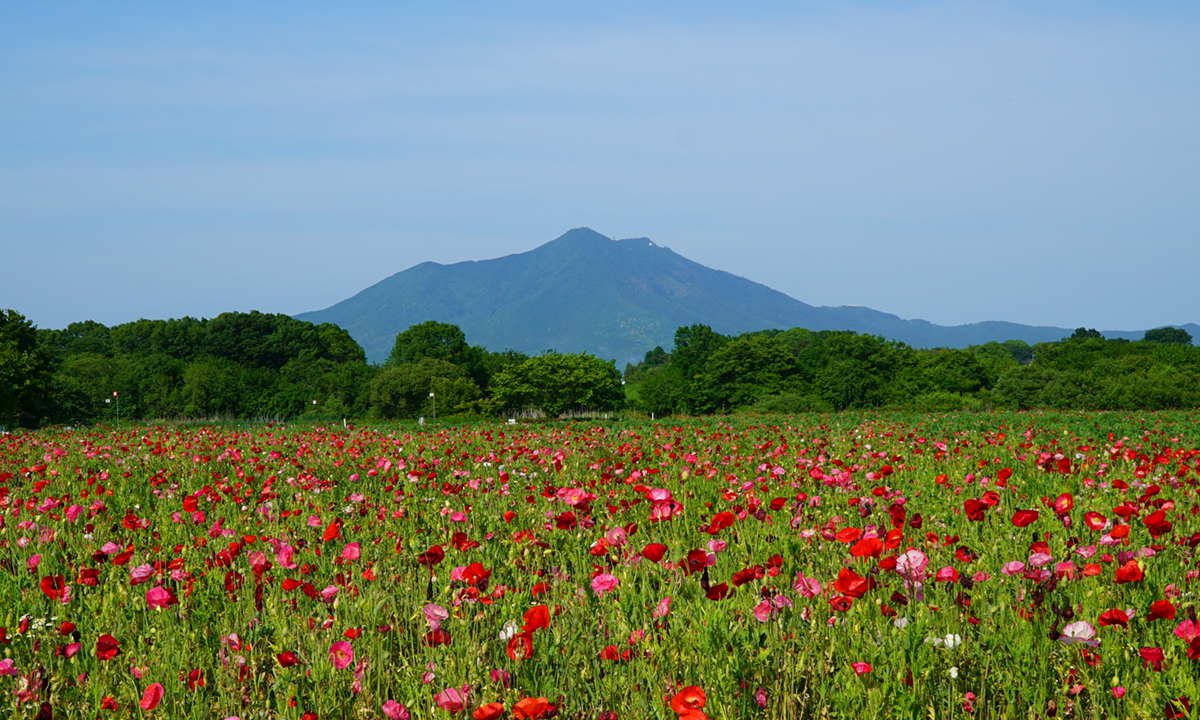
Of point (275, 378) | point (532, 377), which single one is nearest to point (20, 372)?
point (532, 377)

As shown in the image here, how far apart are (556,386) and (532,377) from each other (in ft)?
7.97

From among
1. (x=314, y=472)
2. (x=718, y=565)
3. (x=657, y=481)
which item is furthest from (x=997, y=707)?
(x=314, y=472)

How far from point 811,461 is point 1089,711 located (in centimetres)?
496

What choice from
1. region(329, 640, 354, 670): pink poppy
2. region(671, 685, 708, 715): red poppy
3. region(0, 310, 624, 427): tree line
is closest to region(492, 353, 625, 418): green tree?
region(0, 310, 624, 427): tree line

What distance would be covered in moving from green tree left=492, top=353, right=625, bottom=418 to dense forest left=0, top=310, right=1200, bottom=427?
0.43ft

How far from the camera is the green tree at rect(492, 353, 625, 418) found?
230 ft

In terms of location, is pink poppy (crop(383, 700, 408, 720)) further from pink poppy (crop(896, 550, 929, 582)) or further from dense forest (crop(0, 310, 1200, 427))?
dense forest (crop(0, 310, 1200, 427))

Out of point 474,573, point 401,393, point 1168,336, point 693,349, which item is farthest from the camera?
point 1168,336

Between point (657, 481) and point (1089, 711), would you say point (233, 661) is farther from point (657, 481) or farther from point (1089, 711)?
point (657, 481)

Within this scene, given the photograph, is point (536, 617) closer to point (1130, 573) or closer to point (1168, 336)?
point (1130, 573)

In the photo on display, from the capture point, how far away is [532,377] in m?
70.8

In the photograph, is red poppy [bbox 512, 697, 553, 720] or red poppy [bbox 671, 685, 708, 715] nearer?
red poppy [bbox 512, 697, 553, 720]

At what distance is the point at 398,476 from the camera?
331 inches

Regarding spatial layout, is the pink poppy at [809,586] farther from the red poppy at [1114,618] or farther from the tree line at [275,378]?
the tree line at [275,378]
